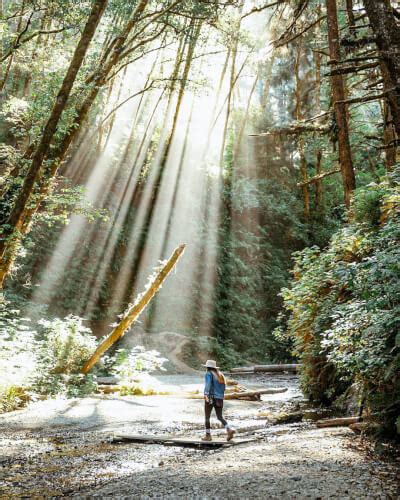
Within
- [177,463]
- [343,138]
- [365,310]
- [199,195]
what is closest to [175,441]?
[177,463]

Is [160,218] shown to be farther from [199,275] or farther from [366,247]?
[366,247]

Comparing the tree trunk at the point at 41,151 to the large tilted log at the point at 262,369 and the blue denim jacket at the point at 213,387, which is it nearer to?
the blue denim jacket at the point at 213,387

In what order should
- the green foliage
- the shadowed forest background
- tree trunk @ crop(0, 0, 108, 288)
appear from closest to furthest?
the green foliage → the shadowed forest background → tree trunk @ crop(0, 0, 108, 288)

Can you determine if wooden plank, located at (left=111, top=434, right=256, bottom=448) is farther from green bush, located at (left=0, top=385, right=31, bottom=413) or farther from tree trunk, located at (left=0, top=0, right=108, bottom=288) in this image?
tree trunk, located at (left=0, top=0, right=108, bottom=288)

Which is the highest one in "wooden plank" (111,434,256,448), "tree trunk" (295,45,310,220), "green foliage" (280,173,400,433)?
"tree trunk" (295,45,310,220)

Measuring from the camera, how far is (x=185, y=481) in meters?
4.30

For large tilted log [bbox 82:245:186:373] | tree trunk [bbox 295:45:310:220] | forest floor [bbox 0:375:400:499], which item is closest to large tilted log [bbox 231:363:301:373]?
large tilted log [bbox 82:245:186:373]

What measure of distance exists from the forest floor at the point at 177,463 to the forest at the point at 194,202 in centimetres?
96

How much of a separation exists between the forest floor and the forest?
0.96m

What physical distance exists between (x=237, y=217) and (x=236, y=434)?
2332 centimetres

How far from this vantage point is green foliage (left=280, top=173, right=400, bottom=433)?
4953 millimetres

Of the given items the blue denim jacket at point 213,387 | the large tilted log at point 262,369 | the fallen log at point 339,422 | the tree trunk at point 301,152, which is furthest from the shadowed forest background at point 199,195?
the blue denim jacket at point 213,387

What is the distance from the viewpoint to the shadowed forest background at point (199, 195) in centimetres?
705

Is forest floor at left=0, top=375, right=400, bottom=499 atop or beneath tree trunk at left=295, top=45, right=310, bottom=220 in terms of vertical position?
beneath
